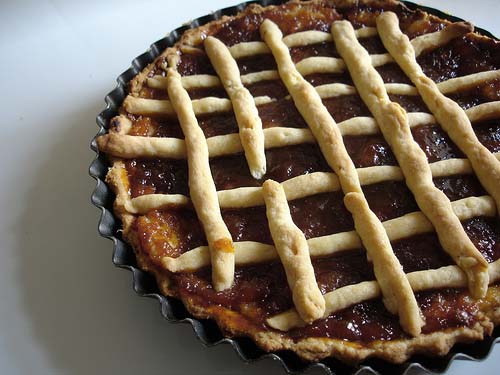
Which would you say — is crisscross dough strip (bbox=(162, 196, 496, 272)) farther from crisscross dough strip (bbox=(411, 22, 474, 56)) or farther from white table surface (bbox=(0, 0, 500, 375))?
crisscross dough strip (bbox=(411, 22, 474, 56))

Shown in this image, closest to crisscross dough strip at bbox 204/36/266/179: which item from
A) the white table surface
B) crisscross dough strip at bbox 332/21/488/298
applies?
crisscross dough strip at bbox 332/21/488/298

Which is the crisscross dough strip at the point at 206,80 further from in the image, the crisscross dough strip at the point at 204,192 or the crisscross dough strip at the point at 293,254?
the crisscross dough strip at the point at 293,254

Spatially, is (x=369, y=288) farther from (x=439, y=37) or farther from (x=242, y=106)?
(x=439, y=37)

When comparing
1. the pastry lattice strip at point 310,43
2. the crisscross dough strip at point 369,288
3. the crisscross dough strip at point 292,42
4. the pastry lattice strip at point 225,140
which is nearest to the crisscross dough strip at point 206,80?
the pastry lattice strip at point 310,43

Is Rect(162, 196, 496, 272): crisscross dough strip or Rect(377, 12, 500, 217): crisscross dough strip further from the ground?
Rect(377, 12, 500, 217): crisscross dough strip

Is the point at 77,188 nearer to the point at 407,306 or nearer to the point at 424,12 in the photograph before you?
the point at 407,306

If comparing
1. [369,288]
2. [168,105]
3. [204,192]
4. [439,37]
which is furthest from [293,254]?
[439,37]
